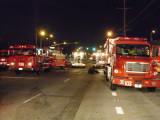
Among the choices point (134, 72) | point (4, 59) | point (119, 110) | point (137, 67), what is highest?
point (4, 59)

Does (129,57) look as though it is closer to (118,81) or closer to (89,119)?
(118,81)

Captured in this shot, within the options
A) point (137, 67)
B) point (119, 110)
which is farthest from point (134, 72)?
point (119, 110)

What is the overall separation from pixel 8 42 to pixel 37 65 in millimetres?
41346

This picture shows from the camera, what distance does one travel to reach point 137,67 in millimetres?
11195

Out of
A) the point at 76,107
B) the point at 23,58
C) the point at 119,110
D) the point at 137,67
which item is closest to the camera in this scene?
the point at 119,110

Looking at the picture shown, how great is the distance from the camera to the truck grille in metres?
11.2

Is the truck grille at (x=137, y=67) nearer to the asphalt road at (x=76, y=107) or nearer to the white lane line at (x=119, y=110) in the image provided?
the asphalt road at (x=76, y=107)

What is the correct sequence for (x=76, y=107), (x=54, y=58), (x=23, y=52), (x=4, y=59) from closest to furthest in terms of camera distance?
(x=76, y=107) < (x=23, y=52) < (x=4, y=59) < (x=54, y=58)

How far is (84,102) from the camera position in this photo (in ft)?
29.3

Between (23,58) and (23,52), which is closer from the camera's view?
(23,58)

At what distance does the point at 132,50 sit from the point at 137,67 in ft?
5.07

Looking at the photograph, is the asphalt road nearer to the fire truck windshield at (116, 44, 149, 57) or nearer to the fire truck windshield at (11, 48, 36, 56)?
the fire truck windshield at (116, 44, 149, 57)

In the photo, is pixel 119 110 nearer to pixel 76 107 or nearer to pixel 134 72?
pixel 76 107

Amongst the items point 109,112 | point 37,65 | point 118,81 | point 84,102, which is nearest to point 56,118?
point 109,112
